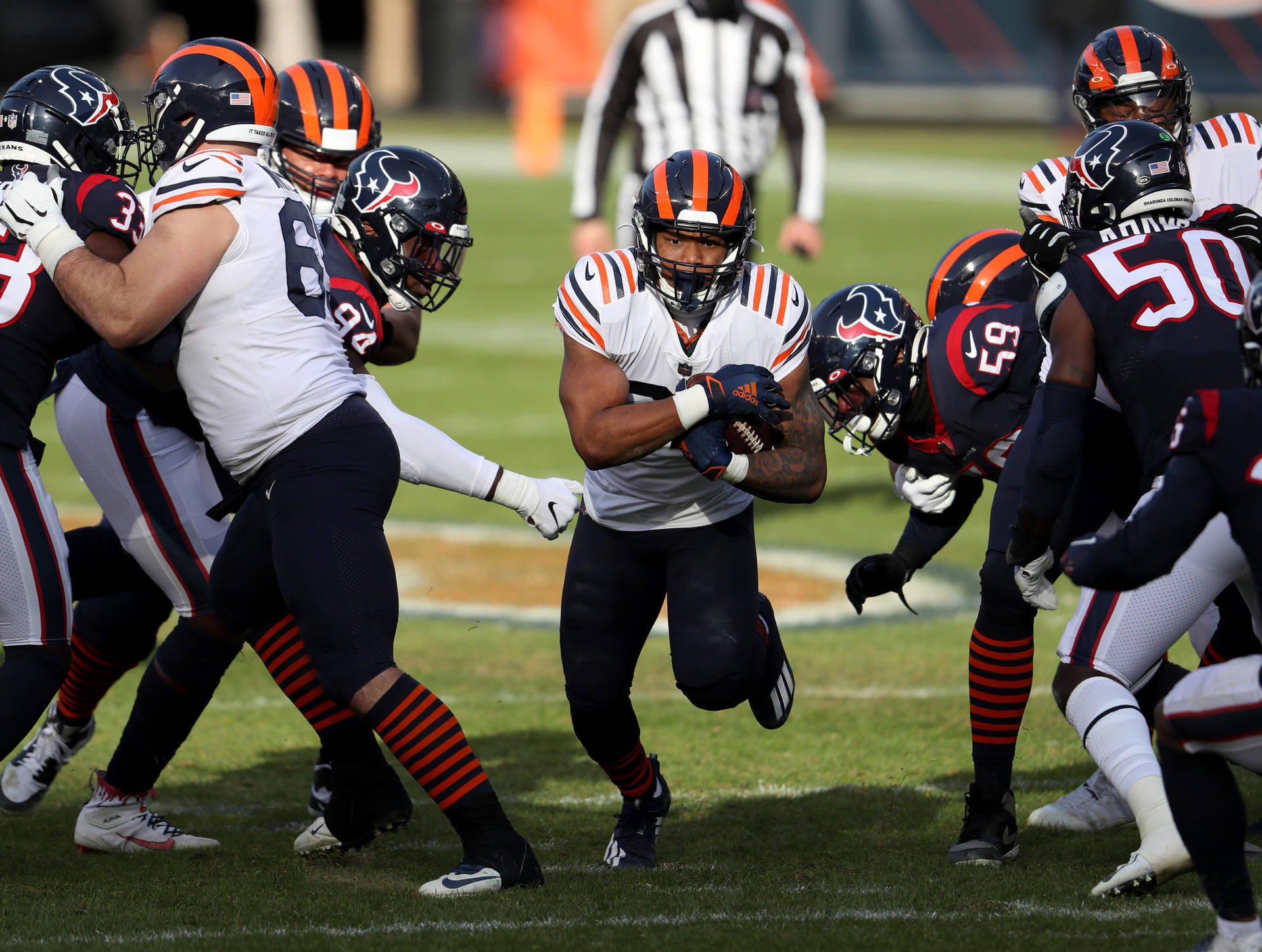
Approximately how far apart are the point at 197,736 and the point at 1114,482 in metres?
3.16

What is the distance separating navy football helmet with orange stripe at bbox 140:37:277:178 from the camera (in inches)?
166

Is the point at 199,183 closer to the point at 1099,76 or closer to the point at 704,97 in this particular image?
the point at 1099,76

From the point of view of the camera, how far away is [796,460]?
434 centimetres

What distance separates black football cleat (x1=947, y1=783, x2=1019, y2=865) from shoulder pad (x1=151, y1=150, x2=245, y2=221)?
2.38m

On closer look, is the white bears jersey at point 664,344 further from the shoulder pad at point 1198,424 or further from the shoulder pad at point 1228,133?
the shoulder pad at point 1228,133

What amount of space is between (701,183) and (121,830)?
230cm

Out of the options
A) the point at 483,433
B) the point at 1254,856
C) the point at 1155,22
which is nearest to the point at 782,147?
the point at 1155,22

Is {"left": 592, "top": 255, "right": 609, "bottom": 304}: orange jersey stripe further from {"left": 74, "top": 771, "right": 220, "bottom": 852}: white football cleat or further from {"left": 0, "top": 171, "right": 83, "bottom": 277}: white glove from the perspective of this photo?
{"left": 74, "top": 771, "right": 220, "bottom": 852}: white football cleat

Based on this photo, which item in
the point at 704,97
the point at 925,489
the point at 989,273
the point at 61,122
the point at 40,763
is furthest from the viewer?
the point at 704,97

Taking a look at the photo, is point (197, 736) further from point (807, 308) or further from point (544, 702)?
point (807, 308)

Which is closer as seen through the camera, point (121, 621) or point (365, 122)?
point (121, 621)

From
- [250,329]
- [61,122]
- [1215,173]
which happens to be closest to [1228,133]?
[1215,173]

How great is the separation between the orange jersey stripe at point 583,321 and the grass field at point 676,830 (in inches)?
52.9

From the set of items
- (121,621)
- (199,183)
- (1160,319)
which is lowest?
(121,621)
